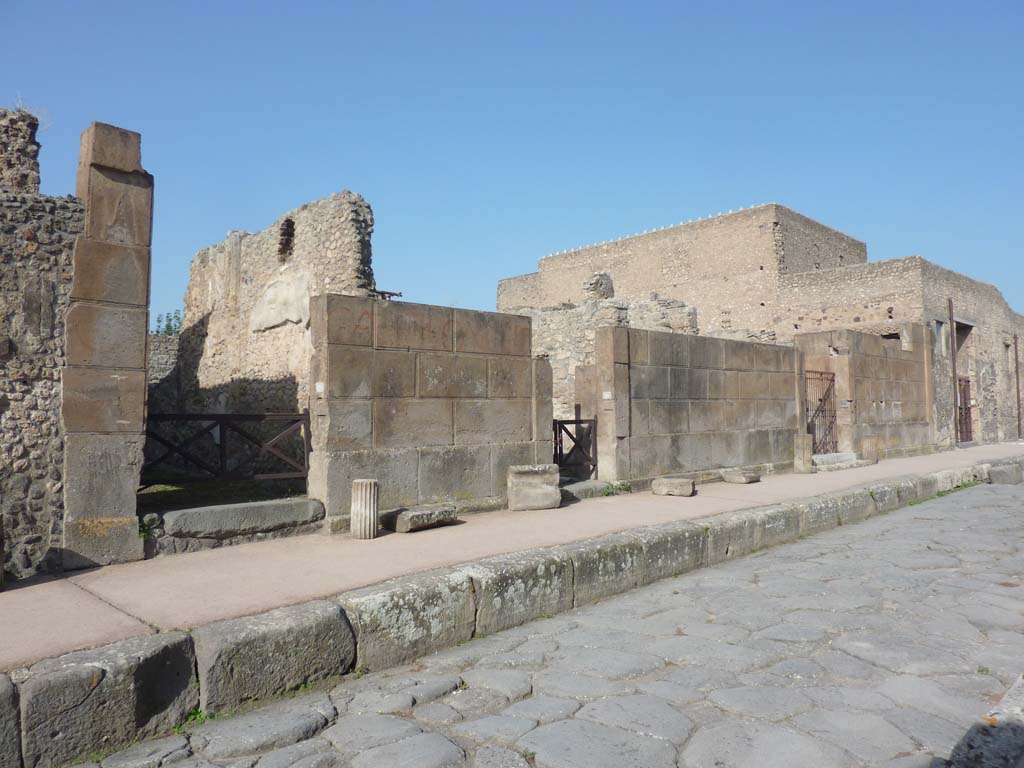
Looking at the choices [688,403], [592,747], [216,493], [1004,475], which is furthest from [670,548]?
[1004,475]

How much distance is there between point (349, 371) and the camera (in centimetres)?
631

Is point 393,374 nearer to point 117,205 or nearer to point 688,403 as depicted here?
point 117,205

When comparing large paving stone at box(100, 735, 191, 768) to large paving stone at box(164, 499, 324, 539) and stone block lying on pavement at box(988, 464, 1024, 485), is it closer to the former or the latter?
large paving stone at box(164, 499, 324, 539)

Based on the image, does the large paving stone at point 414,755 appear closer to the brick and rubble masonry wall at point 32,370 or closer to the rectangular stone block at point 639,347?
the brick and rubble masonry wall at point 32,370

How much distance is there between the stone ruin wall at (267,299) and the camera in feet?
39.0

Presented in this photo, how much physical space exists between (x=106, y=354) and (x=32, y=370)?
17.9 inches

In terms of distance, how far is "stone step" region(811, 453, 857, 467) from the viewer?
1223cm

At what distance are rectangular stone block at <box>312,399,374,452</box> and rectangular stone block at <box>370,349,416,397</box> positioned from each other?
20 cm

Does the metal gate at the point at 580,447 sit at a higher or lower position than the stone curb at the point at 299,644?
higher

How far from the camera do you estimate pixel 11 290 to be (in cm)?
476

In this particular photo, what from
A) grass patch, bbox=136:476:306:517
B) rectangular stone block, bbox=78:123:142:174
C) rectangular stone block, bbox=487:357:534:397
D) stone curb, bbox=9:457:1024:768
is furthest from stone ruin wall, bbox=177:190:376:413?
stone curb, bbox=9:457:1024:768

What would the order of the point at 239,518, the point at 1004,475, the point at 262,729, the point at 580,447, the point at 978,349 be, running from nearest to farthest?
the point at 262,729
the point at 239,518
the point at 580,447
the point at 1004,475
the point at 978,349

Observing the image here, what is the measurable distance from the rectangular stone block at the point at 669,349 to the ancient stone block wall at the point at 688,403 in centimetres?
1

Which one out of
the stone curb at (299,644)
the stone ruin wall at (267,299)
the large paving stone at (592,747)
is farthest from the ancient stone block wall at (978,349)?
the large paving stone at (592,747)
